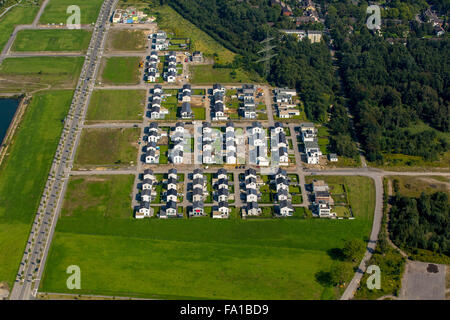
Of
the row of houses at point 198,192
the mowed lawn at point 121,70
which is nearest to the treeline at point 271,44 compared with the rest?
the mowed lawn at point 121,70

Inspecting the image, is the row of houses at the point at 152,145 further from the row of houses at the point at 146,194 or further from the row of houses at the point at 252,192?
the row of houses at the point at 252,192

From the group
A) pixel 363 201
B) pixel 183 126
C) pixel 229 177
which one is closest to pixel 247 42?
pixel 183 126

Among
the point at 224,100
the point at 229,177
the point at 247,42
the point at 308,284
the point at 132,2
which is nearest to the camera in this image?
the point at 308,284

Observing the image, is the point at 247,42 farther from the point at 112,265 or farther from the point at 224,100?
the point at 112,265

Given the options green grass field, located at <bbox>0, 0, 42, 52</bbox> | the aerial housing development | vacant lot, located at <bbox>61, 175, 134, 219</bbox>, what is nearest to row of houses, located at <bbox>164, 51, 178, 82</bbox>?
the aerial housing development

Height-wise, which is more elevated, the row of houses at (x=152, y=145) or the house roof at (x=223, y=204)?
the row of houses at (x=152, y=145)

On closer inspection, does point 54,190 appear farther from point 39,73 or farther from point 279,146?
point 39,73
